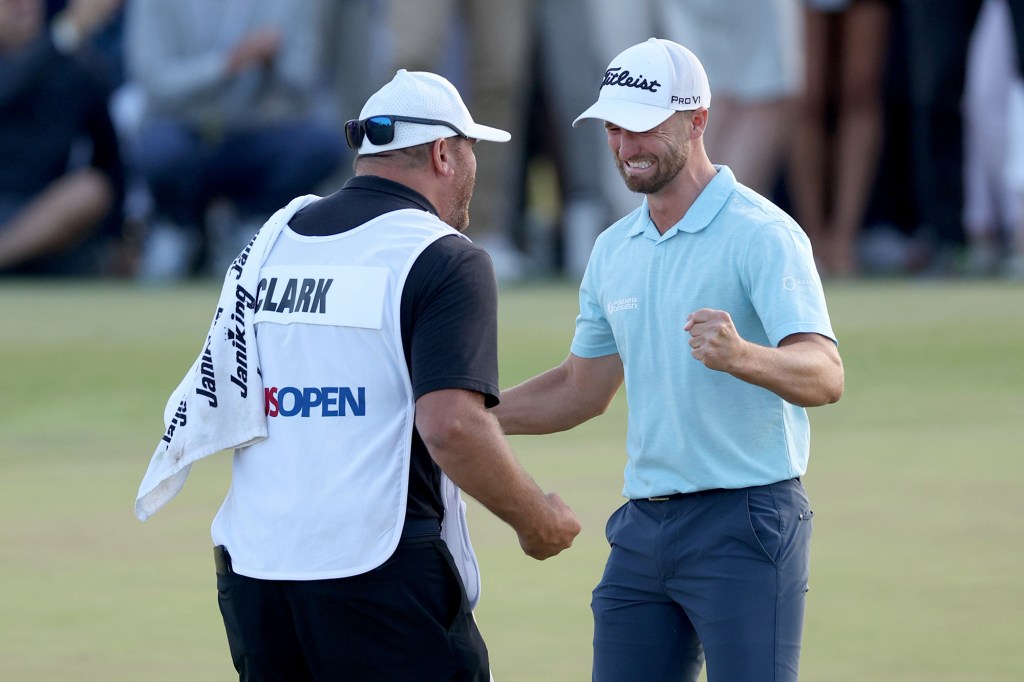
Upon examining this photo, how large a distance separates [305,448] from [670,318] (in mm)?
928

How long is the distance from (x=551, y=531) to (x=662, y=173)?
907 millimetres

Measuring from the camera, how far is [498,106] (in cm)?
1462

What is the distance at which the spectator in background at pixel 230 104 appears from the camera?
49.4 feet

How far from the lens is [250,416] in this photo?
4227 millimetres

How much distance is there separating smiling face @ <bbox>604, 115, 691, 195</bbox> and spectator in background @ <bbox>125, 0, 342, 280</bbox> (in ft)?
35.2

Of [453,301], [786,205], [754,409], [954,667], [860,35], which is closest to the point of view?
[453,301]

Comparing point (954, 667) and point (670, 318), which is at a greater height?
point (670, 318)

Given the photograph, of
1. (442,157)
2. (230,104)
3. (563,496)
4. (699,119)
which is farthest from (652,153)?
(230,104)

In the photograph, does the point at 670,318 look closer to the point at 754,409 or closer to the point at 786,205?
the point at 754,409

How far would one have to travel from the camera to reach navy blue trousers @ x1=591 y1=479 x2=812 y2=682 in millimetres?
4281

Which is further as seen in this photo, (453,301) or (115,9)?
(115,9)

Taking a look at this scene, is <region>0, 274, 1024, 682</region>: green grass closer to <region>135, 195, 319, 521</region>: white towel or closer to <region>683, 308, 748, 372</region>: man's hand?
<region>135, 195, 319, 521</region>: white towel

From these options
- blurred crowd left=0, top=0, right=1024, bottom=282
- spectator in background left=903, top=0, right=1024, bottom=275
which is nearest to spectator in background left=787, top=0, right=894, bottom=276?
blurred crowd left=0, top=0, right=1024, bottom=282

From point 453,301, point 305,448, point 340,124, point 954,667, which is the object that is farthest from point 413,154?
point 340,124
